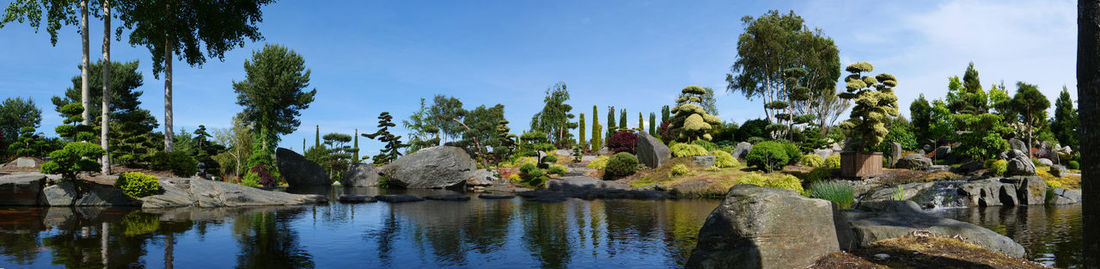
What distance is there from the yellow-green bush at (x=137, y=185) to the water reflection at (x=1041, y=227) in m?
18.7

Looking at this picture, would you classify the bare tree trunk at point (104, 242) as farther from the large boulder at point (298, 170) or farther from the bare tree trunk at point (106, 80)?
the large boulder at point (298, 170)

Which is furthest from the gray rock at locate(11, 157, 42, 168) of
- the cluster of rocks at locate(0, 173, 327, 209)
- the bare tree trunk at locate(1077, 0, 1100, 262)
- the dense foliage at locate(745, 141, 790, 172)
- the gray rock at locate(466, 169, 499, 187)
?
the bare tree trunk at locate(1077, 0, 1100, 262)

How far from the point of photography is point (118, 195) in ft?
46.6

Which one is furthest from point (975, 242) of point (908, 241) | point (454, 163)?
point (454, 163)

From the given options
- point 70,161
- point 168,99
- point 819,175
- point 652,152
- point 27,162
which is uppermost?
point 168,99

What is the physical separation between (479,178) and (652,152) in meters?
8.99

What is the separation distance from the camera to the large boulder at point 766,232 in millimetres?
5574

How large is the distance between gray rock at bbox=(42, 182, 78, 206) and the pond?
1.22 m

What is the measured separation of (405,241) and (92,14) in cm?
1738

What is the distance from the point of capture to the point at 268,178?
30.3 meters

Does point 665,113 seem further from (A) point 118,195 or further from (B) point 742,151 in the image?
(A) point 118,195

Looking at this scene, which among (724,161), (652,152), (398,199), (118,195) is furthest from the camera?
(652,152)

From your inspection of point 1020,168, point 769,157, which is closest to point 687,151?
point 769,157

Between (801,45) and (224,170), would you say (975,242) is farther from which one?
(224,170)
